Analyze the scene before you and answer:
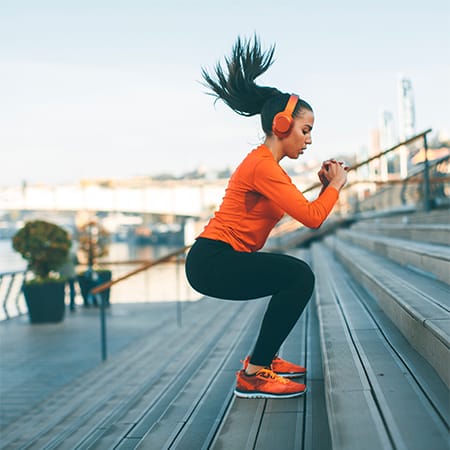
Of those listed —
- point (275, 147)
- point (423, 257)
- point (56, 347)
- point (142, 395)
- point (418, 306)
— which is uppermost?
point (275, 147)

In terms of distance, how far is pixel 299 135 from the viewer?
2438mm

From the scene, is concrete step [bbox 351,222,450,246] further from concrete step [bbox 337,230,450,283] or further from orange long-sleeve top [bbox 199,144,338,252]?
orange long-sleeve top [bbox 199,144,338,252]

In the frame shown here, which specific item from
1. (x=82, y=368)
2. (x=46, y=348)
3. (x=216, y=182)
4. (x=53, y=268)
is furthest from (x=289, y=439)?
(x=216, y=182)

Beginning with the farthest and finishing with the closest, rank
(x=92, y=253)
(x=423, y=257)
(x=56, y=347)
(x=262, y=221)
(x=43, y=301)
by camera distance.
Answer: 1. (x=92, y=253)
2. (x=43, y=301)
3. (x=56, y=347)
4. (x=423, y=257)
5. (x=262, y=221)

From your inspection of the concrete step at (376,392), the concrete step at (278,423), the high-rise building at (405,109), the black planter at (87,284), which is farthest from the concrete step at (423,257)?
the high-rise building at (405,109)

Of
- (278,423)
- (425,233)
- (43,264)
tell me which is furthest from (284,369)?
(43,264)

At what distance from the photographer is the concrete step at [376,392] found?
5.32 feet

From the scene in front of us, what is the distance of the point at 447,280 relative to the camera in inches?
127

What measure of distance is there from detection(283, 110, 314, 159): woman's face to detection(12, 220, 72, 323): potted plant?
641 centimetres

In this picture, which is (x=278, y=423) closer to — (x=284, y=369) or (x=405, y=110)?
(x=284, y=369)

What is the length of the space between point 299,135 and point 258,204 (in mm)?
329

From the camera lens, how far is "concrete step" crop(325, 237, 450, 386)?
82.7 inches

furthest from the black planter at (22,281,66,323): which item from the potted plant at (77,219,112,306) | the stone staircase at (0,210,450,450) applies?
the stone staircase at (0,210,450,450)

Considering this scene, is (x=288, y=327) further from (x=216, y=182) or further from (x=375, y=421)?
(x=216, y=182)
